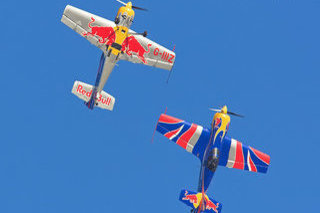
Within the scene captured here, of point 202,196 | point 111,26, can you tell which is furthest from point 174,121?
point 111,26

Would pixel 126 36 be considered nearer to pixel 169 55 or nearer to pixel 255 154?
pixel 169 55

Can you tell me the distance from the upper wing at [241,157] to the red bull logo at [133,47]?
408 inches

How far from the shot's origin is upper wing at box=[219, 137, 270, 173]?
2096 inches

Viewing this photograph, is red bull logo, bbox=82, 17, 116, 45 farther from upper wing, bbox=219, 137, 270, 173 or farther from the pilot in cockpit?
upper wing, bbox=219, 137, 270, 173

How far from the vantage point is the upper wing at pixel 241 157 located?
5325 cm

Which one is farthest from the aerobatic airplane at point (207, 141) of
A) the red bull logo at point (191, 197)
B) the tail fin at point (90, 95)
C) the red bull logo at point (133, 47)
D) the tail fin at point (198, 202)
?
the red bull logo at point (133, 47)

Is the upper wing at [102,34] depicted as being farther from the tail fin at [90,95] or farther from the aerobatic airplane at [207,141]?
the aerobatic airplane at [207,141]

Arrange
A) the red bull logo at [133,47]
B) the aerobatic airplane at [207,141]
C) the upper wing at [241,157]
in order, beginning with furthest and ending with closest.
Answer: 1. the red bull logo at [133,47]
2. the upper wing at [241,157]
3. the aerobatic airplane at [207,141]

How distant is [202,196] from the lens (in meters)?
49.8

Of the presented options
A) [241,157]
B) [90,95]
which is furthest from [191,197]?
[90,95]

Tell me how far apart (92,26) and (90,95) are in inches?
223

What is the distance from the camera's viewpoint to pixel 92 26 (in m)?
55.2

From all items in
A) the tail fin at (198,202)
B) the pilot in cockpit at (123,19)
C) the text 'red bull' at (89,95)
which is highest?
the pilot in cockpit at (123,19)

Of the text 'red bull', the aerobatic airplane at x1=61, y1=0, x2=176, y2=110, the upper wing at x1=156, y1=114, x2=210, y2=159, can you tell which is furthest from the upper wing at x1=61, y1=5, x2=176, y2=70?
the upper wing at x1=156, y1=114, x2=210, y2=159
